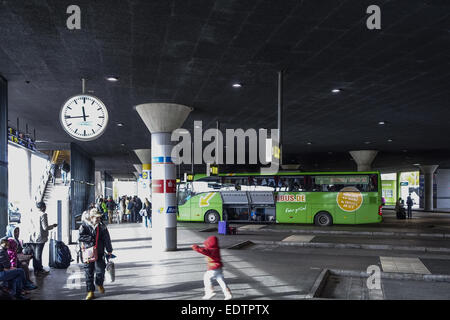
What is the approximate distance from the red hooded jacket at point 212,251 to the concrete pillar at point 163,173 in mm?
7060

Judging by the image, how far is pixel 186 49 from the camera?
332 inches

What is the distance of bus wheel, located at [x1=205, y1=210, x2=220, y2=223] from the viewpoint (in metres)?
26.4

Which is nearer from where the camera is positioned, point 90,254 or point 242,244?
point 90,254

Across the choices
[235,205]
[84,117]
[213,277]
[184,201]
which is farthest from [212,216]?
[213,277]

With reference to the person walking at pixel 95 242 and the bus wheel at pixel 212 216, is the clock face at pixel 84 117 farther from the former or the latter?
the bus wheel at pixel 212 216

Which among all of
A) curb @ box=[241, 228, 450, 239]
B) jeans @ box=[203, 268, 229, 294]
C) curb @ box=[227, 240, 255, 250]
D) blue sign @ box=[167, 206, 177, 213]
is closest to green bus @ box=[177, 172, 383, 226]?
curb @ box=[241, 228, 450, 239]

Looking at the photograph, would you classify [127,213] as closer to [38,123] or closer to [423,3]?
[38,123]

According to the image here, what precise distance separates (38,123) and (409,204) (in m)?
26.8

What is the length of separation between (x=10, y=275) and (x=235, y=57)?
6084 millimetres

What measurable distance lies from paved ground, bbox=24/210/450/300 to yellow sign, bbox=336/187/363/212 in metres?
6.17

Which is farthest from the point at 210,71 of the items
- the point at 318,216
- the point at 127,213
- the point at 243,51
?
the point at 127,213

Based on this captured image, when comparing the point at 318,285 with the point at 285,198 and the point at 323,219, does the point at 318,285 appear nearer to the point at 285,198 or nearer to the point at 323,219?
the point at 323,219

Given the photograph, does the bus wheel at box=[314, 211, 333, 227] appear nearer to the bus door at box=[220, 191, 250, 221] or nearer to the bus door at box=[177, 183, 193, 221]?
the bus door at box=[220, 191, 250, 221]

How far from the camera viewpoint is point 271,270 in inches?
421
